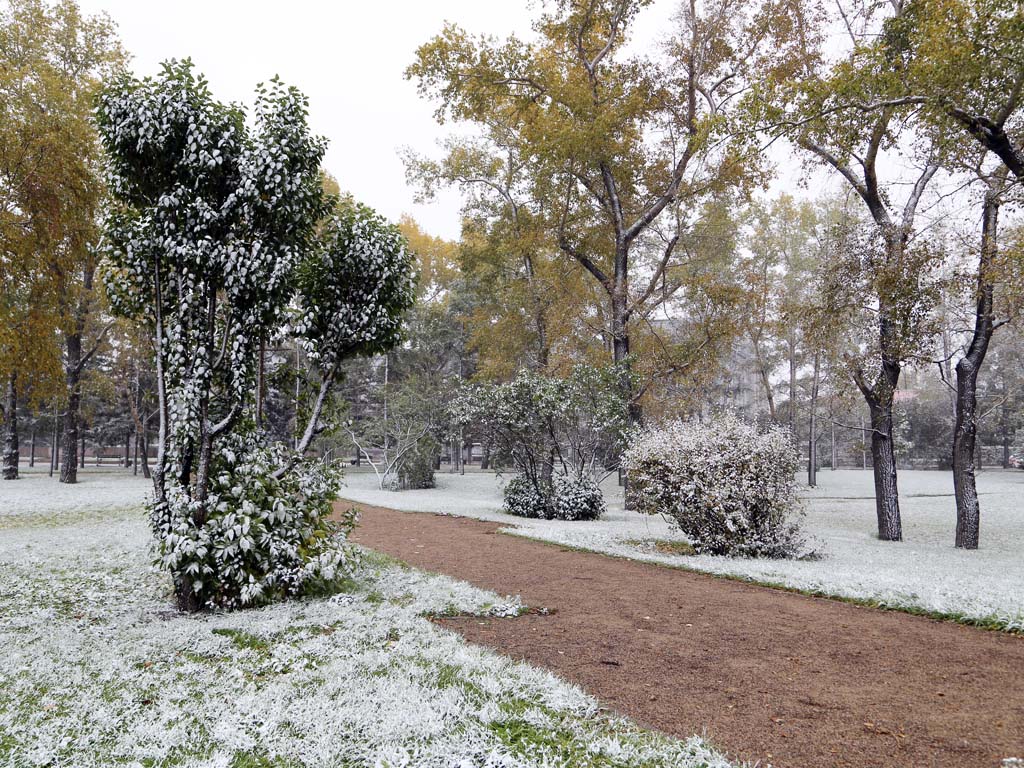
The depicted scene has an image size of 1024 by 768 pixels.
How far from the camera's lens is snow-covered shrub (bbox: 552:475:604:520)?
1379 centimetres

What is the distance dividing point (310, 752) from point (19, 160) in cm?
1130

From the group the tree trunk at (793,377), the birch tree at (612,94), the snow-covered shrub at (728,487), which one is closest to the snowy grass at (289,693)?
the snow-covered shrub at (728,487)

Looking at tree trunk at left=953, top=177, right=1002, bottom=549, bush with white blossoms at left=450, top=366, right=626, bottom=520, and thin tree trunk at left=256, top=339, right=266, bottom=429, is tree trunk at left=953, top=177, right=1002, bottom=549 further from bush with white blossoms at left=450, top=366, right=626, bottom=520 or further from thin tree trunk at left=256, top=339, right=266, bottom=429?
thin tree trunk at left=256, top=339, right=266, bottom=429

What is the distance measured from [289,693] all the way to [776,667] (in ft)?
9.54

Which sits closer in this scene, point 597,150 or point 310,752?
point 310,752

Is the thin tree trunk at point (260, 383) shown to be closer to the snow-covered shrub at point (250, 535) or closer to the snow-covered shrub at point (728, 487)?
the snow-covered shrub at point (250, 535)

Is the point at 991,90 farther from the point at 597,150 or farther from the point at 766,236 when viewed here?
the point at 766,236

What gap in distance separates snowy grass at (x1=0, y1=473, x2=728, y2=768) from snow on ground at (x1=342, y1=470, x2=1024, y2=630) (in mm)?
3368

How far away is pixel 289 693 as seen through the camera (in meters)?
3.15

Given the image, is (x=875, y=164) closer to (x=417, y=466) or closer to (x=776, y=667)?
(x=776, y=667)

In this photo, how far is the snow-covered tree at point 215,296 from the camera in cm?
500

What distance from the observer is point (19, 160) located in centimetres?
958

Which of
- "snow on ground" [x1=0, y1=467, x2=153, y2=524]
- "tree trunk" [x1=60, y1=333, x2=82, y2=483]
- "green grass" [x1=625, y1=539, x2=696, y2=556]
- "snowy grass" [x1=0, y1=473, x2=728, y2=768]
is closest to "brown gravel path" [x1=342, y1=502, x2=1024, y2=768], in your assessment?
"snowy grass" [x1=0, y1=473, x2=728, y2=768]

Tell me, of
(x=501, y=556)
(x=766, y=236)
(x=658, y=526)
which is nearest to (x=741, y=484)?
(x=501, y=556)
